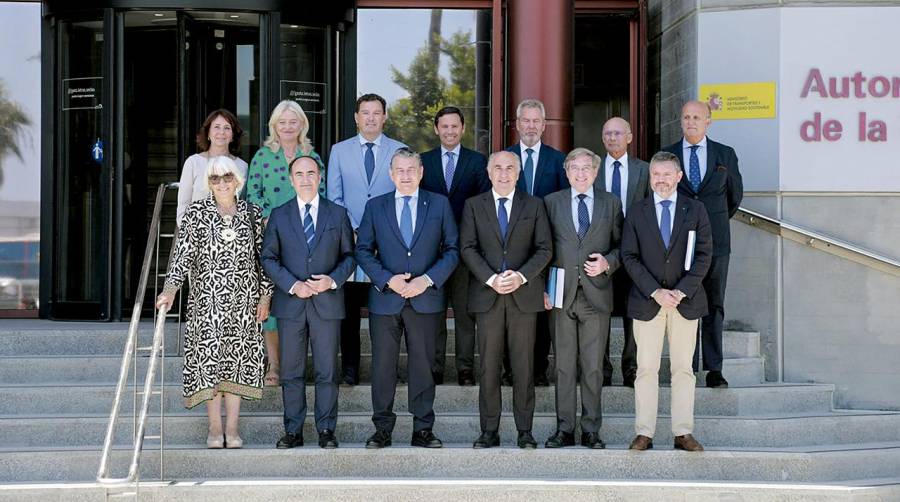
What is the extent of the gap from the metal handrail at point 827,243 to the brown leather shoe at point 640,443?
241 centimetres

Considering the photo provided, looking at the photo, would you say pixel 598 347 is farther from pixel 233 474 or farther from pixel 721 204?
pixel 233 474

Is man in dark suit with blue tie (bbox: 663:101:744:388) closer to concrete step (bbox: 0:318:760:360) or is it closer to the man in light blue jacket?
concrete step (bbox: 0:318:760:360)

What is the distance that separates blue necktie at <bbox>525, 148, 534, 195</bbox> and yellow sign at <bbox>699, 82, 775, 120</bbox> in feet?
6.90

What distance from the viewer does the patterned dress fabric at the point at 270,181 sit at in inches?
310

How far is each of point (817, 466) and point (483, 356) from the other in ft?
6.84

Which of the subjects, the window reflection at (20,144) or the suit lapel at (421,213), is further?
the window reflection at (20,144)

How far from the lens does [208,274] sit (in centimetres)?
722

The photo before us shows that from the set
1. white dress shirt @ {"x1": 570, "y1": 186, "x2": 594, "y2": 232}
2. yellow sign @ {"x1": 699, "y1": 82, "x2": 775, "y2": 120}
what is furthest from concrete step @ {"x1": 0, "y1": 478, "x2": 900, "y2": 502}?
yellow sign @ {"x1": 699, "y1": 82, "x2": 775, "y2": 120}

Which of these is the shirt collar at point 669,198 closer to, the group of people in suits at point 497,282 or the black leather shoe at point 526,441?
the group of people in suits at point 497,282

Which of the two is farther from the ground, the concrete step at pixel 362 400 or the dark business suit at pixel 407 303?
the dark business suit at pixel 407 303

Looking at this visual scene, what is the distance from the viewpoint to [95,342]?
845 centimetres

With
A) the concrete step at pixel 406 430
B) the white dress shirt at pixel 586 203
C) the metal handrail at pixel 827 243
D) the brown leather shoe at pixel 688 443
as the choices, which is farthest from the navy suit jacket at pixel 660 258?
the metal handrail at pixel 827 243

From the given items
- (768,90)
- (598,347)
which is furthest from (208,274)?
(768,90)

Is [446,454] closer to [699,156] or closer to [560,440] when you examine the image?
[560,440]
